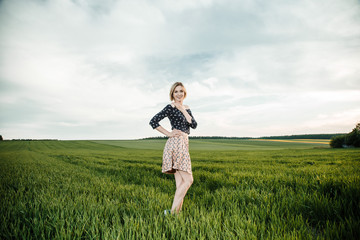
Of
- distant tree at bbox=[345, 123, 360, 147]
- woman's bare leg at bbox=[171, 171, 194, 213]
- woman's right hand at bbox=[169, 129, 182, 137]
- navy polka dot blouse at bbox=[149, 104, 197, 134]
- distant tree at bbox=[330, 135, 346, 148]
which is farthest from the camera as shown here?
distant tree at bbox=[330, 135, 346, 148]

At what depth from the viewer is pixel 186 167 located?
326cm

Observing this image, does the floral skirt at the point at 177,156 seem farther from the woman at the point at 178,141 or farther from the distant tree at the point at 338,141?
the distant tree at the point at 338,141

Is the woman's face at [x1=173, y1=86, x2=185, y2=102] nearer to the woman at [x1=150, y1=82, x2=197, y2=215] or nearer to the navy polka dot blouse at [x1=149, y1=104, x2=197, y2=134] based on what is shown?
the woman at [x1=150, y1=82, x2=197, y2=215]

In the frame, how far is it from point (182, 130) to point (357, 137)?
2817 inches

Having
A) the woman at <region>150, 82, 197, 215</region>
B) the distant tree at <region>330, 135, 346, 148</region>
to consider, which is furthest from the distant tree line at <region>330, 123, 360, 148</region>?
the woman at <region>150, 82, 197, 215</region>

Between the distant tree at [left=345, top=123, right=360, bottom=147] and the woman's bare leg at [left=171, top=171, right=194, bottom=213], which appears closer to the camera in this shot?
the woman's bare leg at [left=171, top=171, right=194, bottom=213]

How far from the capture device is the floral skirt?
326cm

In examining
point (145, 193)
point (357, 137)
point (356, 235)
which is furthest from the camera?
point (357, 137)

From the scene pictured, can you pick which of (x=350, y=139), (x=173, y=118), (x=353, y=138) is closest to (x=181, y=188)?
(x=173, y=118)

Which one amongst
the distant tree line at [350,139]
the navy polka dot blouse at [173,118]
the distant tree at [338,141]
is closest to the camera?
the navy polka dot blouse at [173,118]

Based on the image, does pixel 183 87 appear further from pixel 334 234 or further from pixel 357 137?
pixel 357 137

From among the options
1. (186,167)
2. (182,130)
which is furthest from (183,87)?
(186,167)

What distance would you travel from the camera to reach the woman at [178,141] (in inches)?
128

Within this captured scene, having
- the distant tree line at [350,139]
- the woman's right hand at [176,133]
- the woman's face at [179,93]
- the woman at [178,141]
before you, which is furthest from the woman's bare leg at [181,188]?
the distant tree line at [350,139]
